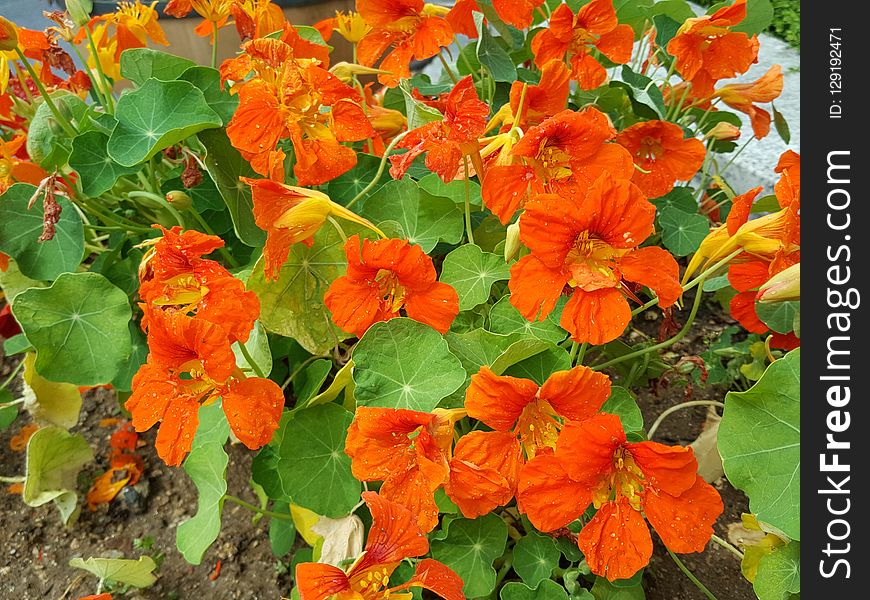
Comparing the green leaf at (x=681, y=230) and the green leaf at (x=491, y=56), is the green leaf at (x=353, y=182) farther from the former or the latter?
the green leaf at (x=681, y=230)

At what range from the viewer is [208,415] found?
Answer: 1.03 metres

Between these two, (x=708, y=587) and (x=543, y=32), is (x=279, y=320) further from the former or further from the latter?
(x=708, y=587)

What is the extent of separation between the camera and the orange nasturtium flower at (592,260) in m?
0.67

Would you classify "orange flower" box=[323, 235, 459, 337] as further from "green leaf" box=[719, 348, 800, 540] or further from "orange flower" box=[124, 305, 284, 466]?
"green leaf" box=[719, 348, 800, 540]

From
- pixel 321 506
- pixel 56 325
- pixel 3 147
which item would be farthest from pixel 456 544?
pixel 3 147

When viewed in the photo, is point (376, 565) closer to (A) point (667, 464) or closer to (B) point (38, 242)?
(A) point (667, 464)

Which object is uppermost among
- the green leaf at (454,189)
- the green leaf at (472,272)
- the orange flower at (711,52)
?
the orange flower at (711,52)

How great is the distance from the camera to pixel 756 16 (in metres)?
1.38

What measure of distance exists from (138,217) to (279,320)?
49 cm

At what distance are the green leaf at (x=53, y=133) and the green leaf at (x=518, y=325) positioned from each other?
71cm

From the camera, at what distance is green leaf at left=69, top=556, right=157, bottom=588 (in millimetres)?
1051

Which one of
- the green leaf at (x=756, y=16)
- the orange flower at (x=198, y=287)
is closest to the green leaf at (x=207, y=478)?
the orange flower at (x=198, y=287)

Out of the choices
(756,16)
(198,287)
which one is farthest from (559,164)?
(756,16)

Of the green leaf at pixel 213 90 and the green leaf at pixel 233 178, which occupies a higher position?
the green leaf at pixel 213 90
